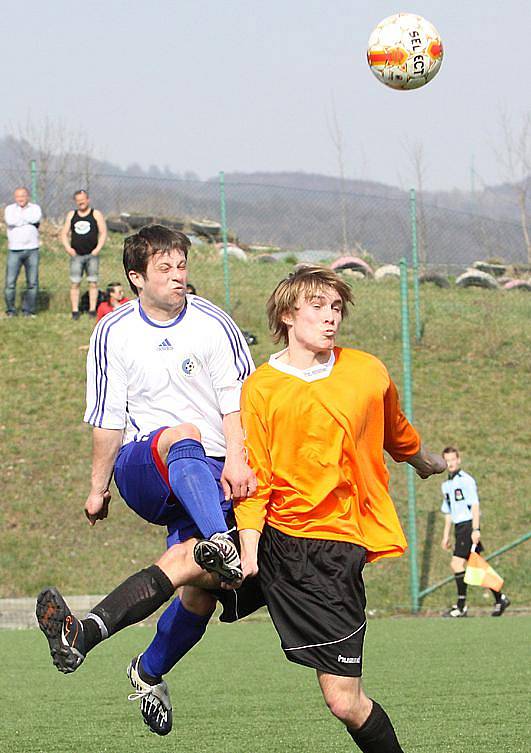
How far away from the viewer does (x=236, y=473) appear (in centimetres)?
426

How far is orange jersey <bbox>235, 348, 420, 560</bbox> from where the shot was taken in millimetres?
4188

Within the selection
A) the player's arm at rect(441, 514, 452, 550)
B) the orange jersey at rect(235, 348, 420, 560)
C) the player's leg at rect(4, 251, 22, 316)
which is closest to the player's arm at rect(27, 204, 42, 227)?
the player's leg at rect(4, 251, 22, 316)

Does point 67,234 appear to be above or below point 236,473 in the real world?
above

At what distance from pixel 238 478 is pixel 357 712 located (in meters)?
0.92

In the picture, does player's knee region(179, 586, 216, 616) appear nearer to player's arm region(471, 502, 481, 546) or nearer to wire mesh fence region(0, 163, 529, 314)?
player's arm region(471, 502, 481, 546)

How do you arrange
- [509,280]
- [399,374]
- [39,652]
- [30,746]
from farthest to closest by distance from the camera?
[509,280] → [399,374] → [39,652] → [30,746]

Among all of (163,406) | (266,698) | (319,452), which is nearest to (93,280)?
(266,698)

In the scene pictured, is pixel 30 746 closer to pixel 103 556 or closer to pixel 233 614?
pixel 233 614

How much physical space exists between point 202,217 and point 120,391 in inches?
641

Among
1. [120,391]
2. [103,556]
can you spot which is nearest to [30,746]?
[120,391]

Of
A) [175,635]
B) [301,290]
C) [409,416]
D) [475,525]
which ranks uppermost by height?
[301,290]

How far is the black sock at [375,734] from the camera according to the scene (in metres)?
4.20

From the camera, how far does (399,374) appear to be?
57.8 feet

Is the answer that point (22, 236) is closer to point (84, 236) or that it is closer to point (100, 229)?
point (84, 236)
